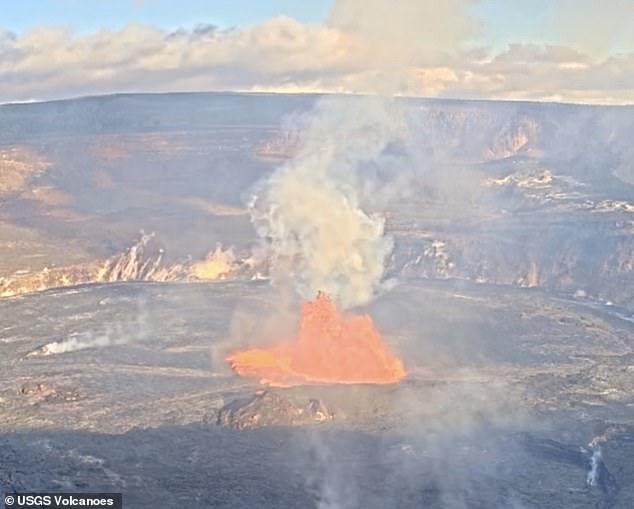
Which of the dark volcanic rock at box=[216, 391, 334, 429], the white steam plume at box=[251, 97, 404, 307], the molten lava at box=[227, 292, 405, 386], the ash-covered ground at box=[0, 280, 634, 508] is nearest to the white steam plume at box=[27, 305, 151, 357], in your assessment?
the ash-covered ground at box=[0, 280, 634, 508]

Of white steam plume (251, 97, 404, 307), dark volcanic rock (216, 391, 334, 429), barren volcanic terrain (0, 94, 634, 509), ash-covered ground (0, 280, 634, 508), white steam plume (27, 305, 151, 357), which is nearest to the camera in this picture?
ash-covered ground (0, 280, 634, 508)

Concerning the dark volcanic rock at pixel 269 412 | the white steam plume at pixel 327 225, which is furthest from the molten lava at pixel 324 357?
the white steam plume at pixel 327 225

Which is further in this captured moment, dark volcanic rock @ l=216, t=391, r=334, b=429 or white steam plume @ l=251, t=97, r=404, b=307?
white steam plume @ l=251, t=97, r=404, b=307

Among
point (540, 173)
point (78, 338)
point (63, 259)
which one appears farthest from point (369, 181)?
point (78, 338)

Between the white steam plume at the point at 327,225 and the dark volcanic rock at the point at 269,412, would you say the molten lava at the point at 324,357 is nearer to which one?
the dark volcanic rock at the point at 269,412

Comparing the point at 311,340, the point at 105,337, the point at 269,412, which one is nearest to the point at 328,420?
the point at 269,412

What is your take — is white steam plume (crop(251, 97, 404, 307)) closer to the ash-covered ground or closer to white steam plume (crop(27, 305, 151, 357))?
the ash-covered ground
